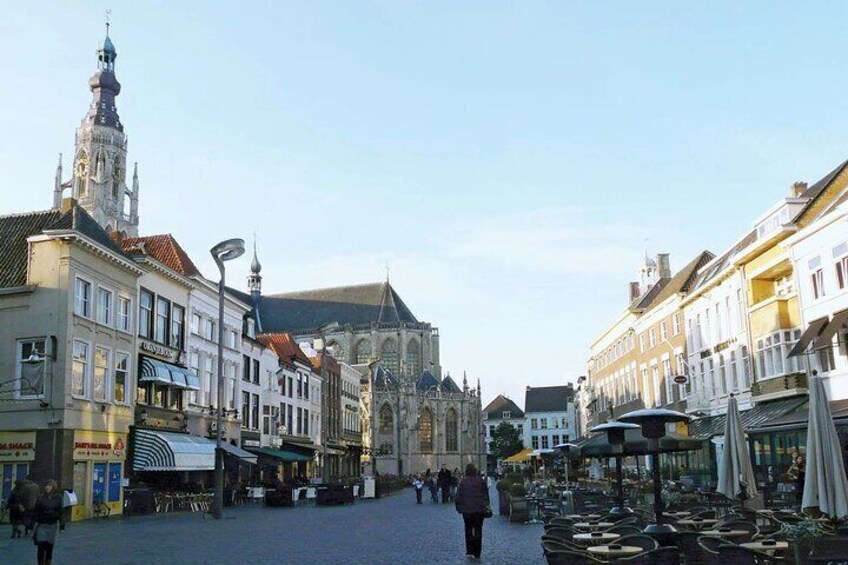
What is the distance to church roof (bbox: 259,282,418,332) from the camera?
379 ft

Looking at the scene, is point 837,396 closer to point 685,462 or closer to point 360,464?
point 685,462

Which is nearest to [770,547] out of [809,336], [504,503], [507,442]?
[504,503]

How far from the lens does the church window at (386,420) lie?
103m

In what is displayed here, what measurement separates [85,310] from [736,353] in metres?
27.0

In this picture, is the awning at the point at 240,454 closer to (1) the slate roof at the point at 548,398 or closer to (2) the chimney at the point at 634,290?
(2) the chimney at the point at 634,290

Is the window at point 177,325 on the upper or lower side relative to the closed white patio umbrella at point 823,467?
upper

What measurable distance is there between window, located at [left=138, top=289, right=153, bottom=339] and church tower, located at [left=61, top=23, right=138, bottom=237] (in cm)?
8668

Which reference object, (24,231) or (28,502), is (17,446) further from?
(24,231)

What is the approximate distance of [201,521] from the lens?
27516 mm

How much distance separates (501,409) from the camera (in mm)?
144750

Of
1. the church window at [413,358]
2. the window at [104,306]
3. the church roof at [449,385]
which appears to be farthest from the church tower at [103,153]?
the window at [104,306]

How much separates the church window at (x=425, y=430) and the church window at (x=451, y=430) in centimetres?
247

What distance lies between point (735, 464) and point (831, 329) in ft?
35.9

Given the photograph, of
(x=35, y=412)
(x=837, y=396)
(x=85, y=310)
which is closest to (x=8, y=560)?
(x=35, y=412)
